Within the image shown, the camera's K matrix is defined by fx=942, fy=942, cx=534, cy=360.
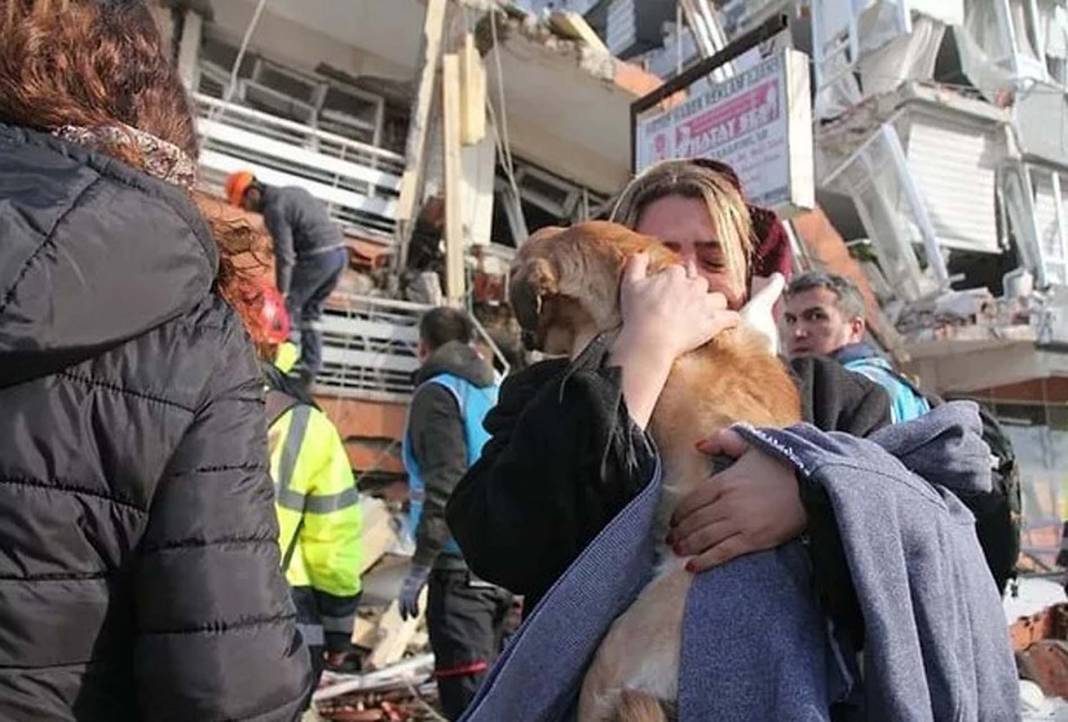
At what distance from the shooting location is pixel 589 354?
5.45 ft

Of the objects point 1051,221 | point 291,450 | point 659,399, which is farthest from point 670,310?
point 1051,221

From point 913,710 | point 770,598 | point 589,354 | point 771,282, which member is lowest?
point 913,710

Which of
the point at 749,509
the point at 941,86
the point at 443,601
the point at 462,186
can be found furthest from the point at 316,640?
the point at 941,86

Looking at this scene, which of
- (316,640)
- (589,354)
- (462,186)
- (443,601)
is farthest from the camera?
(462,186)

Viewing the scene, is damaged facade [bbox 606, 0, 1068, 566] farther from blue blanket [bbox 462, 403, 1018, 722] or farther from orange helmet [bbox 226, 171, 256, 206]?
blue blanket [bbox 462, 403, 1018, 722]

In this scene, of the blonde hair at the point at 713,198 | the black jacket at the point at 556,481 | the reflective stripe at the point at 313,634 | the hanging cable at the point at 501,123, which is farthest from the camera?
the hanging cable at the point at 501,123

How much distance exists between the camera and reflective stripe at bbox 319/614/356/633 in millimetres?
3520

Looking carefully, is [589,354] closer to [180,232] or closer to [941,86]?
[180,232]

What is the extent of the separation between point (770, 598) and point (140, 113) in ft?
3.82

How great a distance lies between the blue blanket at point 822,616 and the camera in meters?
1.28

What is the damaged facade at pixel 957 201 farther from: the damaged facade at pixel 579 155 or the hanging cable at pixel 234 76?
the hanging cable at pixel 234 76

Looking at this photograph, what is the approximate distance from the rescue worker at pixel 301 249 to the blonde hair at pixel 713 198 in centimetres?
531

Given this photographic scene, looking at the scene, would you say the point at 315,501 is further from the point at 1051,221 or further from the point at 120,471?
the point at 1051,221

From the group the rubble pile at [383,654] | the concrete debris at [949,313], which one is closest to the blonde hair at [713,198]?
the rubble pile at [383,654]
